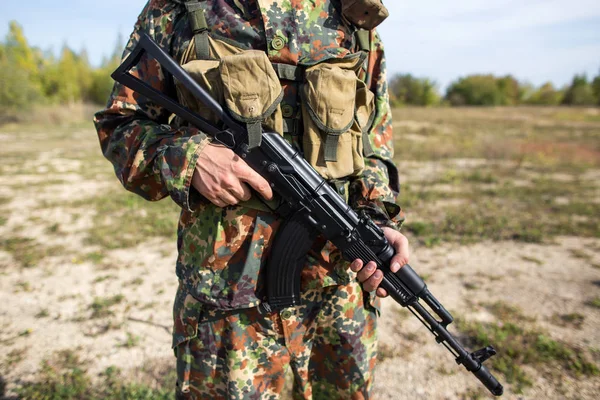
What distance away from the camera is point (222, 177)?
128cm

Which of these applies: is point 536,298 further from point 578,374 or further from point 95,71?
point 95,71

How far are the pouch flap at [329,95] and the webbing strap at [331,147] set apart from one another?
0.02 metres

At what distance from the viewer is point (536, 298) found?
3.80 m

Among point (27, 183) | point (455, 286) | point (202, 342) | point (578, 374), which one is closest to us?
point (202, 342)

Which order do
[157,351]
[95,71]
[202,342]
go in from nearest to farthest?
[202,342]
[157,351]
[95,71]

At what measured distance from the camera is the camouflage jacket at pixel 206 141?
52.3 inches

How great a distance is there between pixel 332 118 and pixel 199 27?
554 mm

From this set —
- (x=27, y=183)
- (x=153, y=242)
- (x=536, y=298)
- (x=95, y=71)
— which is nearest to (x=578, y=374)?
(x=536, y=298)

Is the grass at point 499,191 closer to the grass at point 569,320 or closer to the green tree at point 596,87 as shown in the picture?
the grass at point 569,320

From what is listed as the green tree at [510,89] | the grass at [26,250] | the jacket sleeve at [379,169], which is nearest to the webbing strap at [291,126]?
the jacket sleeve at [379,169]

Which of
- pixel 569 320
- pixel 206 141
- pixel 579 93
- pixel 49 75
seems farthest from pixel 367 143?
pixel 579 93

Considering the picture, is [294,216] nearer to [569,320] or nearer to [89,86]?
[569,320]

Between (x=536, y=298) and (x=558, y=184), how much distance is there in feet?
18.8

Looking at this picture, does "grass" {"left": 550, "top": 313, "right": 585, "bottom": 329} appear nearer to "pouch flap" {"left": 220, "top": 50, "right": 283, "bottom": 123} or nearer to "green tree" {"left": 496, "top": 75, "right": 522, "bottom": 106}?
"pouch flap" {"left": 220, "top": 50, "right": 283, "bottom": 123}
